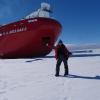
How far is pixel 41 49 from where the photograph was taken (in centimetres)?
2338

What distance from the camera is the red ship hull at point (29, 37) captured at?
21828 millimetres

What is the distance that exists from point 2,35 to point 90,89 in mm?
19722

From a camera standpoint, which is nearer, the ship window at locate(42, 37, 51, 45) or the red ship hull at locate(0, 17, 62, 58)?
the red ship hull at locate(0, 17, 62, 58)

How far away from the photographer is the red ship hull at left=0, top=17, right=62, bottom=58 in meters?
21.8

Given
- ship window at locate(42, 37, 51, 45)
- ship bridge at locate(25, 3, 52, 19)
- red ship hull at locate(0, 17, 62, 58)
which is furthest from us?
ship bridge at locate(25, 3, 52, 19)

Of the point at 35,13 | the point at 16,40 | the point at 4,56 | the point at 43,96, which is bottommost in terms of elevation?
the point at 43,96

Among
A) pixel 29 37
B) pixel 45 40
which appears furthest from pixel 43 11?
pixel 29 37

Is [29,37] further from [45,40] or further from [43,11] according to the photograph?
[43,11]

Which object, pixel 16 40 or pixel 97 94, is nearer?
pixel 97 94

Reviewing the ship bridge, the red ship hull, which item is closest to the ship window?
the red ship hull

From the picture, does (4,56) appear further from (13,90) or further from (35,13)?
(13,90)

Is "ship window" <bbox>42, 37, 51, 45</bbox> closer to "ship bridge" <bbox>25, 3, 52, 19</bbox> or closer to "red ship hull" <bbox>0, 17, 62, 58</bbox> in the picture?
"red ship hull" <bbox>0, 17, 62, 58</bbox>

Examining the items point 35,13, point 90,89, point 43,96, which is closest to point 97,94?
point 90,89

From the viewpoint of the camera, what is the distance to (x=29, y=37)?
21844mm
